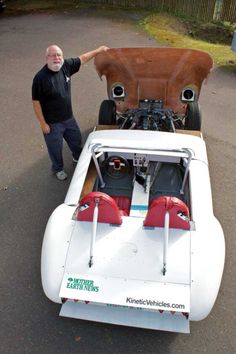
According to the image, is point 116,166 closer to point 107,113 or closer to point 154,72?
point 107,113

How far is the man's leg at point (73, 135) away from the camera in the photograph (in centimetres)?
477

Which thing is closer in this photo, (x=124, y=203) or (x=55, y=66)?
(x=124, y=203)

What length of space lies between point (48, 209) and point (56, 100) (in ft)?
4.66

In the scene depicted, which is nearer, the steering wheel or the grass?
the steering wheel

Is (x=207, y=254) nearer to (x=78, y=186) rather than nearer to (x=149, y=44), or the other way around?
(x=78, y=186)

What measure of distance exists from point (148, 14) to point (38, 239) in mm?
9698

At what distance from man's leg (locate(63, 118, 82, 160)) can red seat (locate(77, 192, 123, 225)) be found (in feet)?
6.35

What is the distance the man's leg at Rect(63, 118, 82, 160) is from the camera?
4.77 meters

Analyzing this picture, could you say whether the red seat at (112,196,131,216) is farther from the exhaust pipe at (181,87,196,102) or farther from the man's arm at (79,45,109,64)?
the exhaust pipe at (181,87,196,102)

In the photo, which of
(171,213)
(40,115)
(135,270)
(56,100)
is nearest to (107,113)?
Answer: (56,100)

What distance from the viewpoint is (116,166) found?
3.87 metres

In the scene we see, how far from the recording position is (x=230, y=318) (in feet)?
10.9

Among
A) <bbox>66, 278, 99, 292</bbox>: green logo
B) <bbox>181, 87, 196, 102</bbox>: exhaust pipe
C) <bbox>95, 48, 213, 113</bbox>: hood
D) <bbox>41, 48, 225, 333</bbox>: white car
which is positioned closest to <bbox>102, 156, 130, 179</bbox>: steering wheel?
<bbox>41, 48, 225, 333</bbox>: white car

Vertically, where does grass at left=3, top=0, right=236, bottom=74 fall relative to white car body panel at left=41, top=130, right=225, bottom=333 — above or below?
below
